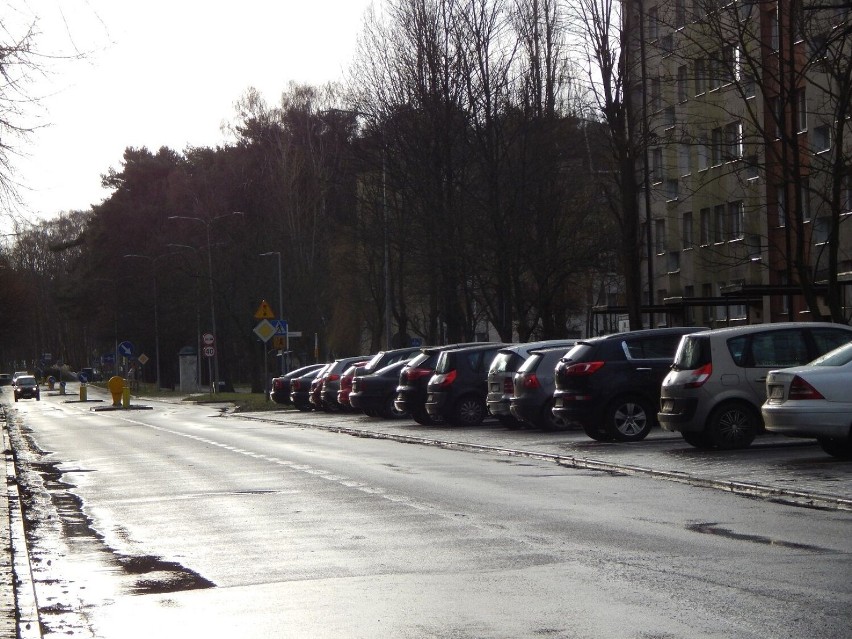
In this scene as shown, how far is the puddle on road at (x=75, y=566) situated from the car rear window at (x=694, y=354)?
831 centimetres

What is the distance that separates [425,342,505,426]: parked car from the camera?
29453 mm

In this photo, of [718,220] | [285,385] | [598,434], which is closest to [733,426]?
[598,434]

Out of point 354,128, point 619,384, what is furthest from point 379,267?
point 619,384

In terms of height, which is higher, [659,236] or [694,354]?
[659,236]

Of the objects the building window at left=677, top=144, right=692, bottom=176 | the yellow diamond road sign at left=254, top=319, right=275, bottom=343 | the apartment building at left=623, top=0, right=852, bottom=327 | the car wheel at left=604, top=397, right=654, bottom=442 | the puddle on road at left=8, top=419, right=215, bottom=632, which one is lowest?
the puddle on road at left=8, top=419, right=215, bottom=632

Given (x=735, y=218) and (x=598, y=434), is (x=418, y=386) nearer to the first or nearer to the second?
(x=598, y=434)

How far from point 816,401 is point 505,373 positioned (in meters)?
10.6

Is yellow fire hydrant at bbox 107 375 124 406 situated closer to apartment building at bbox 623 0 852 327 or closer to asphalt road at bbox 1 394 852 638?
apartment building at bbox 623 0 852 327

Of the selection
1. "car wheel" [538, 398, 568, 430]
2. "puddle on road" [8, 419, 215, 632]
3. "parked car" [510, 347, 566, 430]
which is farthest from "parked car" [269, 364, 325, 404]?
"puddle on road" [8, 419, 215, 632]

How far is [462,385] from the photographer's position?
97.0ft

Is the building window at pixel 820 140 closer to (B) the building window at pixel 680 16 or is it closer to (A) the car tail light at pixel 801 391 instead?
(B) the building window at pixel 680 16

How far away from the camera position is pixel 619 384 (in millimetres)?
22000

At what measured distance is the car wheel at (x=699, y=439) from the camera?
1950cm

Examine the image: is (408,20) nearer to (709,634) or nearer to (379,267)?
(379,267)
